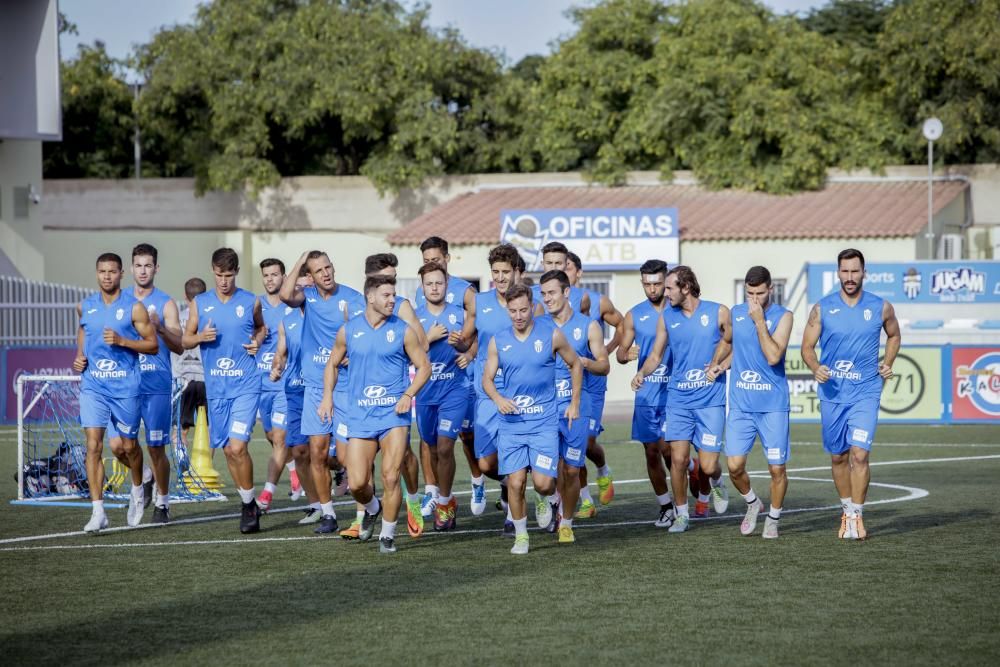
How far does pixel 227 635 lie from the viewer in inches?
319

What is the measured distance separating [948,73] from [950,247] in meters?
5.69

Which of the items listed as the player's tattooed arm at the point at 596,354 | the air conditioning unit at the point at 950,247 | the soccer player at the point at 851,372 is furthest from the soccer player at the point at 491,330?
the air conditioning unit at the point at 950,247

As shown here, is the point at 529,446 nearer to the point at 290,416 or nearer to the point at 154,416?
the point at 290,416

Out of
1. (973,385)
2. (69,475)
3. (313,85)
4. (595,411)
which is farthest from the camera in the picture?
(313,85)

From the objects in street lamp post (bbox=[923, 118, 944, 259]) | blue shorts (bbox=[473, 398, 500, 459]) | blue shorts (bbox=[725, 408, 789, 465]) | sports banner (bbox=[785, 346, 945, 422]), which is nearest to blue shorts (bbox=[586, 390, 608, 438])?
blue shorts (bbox=[473, 398, 500, 459])

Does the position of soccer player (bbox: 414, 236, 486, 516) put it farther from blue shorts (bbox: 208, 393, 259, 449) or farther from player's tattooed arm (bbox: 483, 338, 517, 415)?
blue shorts (bbox: 208, 393, 259, 449)

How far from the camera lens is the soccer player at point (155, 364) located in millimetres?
12305

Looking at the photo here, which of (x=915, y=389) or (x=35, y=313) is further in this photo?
(x=35, y=313)

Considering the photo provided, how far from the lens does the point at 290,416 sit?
13.3 metres

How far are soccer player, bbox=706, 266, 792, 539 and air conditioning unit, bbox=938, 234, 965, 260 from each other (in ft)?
81.9

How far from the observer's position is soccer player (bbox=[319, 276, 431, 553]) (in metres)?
10.8

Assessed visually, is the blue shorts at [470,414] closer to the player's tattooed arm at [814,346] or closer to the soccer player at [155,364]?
the soccer player at [155,364]

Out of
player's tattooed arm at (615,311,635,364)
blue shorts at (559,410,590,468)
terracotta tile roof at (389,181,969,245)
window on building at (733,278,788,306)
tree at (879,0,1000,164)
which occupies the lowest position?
blue shorts at (559,410,590,468)

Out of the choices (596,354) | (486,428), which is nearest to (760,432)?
(596,354)
